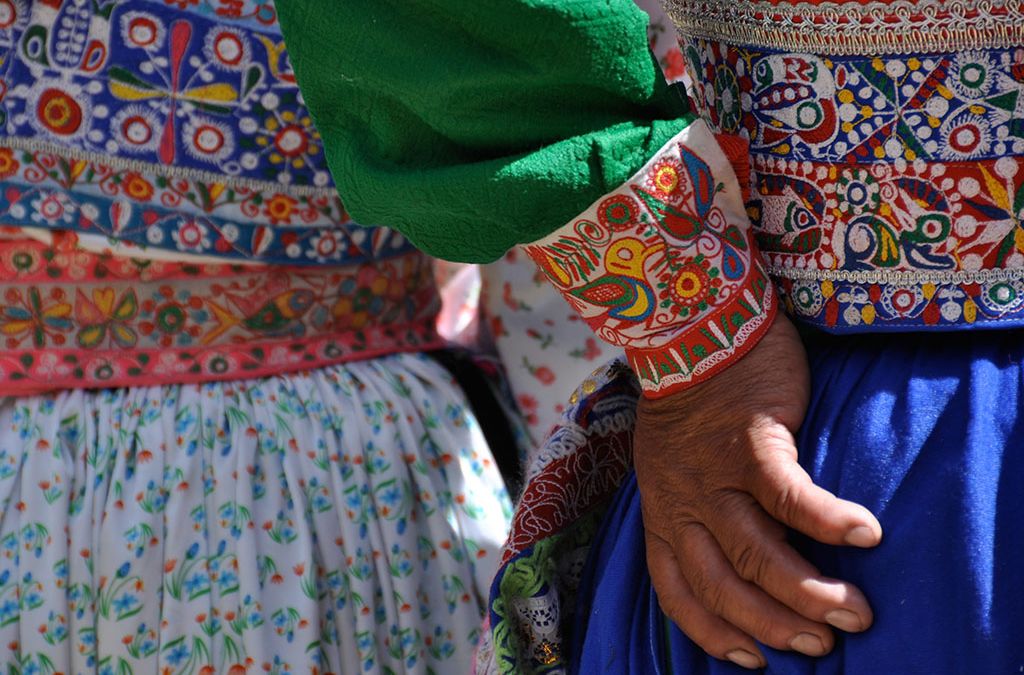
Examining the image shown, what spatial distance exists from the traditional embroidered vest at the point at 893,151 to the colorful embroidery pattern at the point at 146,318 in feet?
2.20

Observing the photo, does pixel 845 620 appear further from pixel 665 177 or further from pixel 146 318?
pixel 146 318

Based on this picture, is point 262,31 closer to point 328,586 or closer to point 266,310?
point 266,310

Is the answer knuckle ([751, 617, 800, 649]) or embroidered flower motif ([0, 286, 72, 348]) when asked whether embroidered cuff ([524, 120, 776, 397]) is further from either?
embroidered flower motif ([0, 286, 72, 348])

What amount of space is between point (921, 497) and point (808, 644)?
0.13 m

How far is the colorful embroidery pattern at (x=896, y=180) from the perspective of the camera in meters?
1.01

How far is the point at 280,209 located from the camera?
1536mm

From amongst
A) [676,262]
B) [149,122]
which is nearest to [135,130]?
[149,122]

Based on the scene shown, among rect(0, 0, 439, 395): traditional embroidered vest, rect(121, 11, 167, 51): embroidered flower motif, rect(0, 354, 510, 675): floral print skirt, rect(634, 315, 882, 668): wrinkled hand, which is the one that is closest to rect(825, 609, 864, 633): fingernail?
rect(634, 315, 882, 668): wrinkled hand

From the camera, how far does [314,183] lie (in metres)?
1.54

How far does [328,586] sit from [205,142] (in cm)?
49

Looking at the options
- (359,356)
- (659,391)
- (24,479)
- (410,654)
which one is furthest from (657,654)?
(24,479)

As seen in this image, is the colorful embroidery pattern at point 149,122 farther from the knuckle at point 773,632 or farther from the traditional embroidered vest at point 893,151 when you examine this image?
the knuckle at point 773,632

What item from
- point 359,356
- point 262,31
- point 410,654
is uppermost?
point 262,31

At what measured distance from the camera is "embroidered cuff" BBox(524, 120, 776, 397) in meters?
1.05
